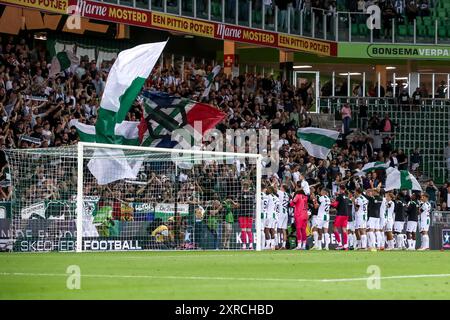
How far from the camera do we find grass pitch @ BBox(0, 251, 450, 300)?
12242 millimetres

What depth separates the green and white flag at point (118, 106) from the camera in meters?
26.5

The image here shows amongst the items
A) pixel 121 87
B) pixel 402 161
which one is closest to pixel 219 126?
pixel 402 161

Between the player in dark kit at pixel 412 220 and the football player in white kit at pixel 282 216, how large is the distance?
5.34m

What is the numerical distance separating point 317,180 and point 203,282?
77.6ft

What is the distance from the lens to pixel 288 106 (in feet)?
147

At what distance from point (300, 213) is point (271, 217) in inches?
36.0

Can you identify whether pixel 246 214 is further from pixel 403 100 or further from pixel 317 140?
pixel 403 100

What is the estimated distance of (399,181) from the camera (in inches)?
1564

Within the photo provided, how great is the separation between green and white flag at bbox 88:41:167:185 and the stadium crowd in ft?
1.35

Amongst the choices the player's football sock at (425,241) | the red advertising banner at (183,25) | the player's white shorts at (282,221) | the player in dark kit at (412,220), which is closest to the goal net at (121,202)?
the player's white shorts at (282,221)

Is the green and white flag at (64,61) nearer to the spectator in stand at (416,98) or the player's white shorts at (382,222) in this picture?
the player's white shorts at (382,222)

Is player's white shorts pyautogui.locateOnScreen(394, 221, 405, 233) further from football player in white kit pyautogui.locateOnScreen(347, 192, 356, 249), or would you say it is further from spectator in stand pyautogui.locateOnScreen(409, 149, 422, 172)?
spectator in stand pyautogui.locateOnScreen(409, 149, 422, 172)
